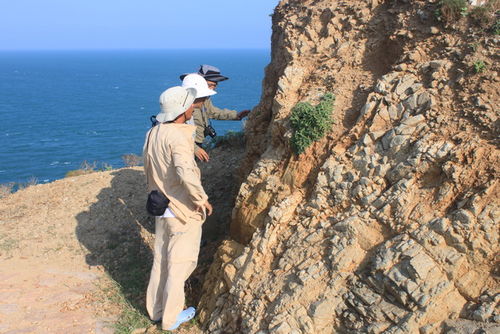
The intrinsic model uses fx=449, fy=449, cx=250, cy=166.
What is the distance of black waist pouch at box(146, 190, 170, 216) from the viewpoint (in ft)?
15.8

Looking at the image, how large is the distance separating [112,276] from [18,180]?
26848 millimetres

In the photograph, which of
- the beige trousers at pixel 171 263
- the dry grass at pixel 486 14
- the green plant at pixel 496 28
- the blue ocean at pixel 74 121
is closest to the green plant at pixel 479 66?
the green plant at pixel 496 28

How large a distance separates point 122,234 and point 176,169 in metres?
3.34

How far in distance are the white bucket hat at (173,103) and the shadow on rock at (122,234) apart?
2513mm

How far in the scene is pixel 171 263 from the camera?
5.00 metres

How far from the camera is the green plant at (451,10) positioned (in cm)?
501

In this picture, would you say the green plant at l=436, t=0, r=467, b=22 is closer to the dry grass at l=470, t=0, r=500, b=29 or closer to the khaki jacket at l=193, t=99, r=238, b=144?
the dry grass at l=470, t=0, r=500, b=29

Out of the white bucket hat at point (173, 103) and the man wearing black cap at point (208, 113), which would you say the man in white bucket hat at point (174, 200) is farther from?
the man wearing black cap at point (208, 113)

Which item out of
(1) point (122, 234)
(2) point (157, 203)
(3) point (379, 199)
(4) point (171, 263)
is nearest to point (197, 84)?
(2) point (157, 203)

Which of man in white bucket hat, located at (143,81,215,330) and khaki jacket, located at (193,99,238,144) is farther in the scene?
khaki jacket, located at (193,99,238,144)

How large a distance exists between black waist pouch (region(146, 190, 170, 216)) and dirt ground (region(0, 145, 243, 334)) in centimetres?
143

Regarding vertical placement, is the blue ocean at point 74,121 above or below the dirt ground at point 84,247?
below

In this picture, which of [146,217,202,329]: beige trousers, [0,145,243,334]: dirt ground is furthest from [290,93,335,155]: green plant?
[0,145,243,334]: dirt ground

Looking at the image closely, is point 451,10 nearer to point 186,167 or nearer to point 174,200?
point 186,167
